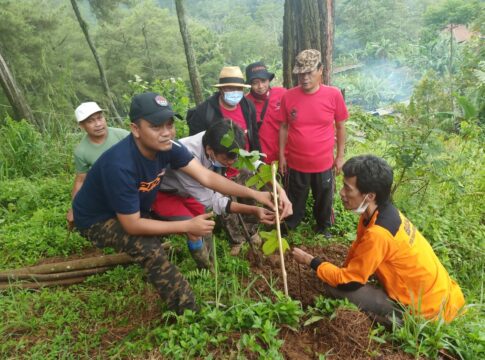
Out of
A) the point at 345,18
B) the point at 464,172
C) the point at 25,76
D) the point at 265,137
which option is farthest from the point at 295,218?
the point at 345,18

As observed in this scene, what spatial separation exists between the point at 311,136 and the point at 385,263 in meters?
1.51

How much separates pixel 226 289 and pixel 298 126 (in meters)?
1.79

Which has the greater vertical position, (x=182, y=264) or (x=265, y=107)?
(x=265, y=107)

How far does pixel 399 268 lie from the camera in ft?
7.48

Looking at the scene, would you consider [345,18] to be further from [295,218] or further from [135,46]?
[295,218]

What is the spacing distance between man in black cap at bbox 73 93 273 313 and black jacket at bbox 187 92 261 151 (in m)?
1.05

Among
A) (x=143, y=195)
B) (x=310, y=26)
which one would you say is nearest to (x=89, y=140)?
(x=143, y=195)

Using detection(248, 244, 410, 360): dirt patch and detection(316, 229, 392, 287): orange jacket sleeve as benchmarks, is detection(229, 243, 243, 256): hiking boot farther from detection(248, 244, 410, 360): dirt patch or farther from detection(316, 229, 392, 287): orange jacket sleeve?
detection(316, 229, 392, 287): orange jacket sleeve

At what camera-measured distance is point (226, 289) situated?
2.57 metres

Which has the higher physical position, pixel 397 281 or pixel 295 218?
pixel 397 281

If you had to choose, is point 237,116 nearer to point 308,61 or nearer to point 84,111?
point 308,61

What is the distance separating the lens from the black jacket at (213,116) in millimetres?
3504

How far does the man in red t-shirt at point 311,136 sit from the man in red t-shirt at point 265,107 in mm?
240

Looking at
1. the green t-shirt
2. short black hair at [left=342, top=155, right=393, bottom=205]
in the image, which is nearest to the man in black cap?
short black hair at [left=342, top=155, right=393, bottom=205]
